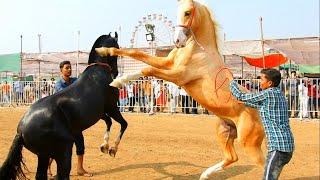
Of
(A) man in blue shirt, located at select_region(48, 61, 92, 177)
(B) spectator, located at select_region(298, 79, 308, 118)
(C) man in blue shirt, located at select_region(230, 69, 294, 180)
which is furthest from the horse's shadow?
(B) spectator, located at select_region(298, 79, 308, 118)

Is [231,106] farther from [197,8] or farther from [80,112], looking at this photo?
[80,112]

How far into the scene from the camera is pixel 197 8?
6.18 meters

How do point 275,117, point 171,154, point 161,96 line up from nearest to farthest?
point 275,117
point 171,154
point 161,96

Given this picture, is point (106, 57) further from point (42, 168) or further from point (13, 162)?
point (13, 162)

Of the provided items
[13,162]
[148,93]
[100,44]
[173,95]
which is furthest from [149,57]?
[148,93]

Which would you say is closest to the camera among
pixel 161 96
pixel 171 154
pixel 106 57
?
pixel 106 57

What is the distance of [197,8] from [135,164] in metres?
3.69

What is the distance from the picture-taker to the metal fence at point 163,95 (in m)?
16.3

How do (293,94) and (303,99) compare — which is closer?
(303,99)

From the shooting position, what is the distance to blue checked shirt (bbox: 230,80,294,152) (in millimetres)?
5055

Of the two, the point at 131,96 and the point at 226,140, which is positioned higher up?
the point at 131,96

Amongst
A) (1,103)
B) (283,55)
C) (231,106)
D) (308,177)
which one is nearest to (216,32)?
(231,106)

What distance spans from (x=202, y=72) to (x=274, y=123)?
1.37m

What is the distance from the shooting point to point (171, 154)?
971 centimetres
